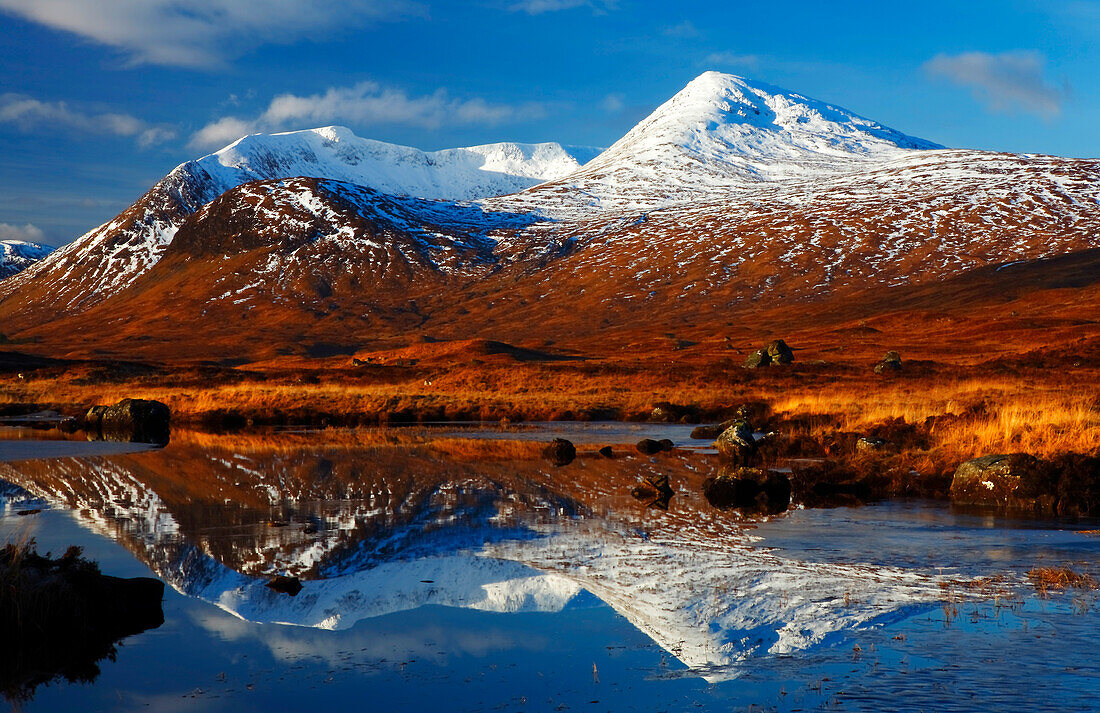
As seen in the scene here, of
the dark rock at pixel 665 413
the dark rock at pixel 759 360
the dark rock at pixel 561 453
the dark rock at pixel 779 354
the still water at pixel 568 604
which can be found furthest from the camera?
the dark rock at pixel 779 354

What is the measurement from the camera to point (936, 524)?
1844 centimetres

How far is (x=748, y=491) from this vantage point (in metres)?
21.8

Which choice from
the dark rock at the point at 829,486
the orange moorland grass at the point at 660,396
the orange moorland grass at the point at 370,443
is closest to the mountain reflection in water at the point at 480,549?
the dark rock at the point at 829,486

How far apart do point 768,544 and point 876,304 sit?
148 meters

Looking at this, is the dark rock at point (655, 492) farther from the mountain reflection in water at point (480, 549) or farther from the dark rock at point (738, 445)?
the dark rock at point (738, 445)

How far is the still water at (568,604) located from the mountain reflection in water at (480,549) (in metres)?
0.07

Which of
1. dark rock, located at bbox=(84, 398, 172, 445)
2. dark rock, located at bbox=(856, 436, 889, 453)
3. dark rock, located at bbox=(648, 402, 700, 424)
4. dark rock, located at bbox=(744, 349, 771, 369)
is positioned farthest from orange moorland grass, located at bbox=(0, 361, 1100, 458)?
dark rock, located at bbox=(84, 398, 172, 445)

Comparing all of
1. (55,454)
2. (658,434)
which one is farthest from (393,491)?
(658,434)

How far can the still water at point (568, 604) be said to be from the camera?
9.40m

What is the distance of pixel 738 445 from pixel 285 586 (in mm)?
18575

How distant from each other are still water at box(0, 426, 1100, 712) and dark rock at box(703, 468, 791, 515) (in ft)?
2.78

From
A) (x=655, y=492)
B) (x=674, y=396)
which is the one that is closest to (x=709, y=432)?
(x=674, y=396)

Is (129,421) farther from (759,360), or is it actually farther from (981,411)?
(759,360)

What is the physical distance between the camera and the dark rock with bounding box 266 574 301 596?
44.1 ft
